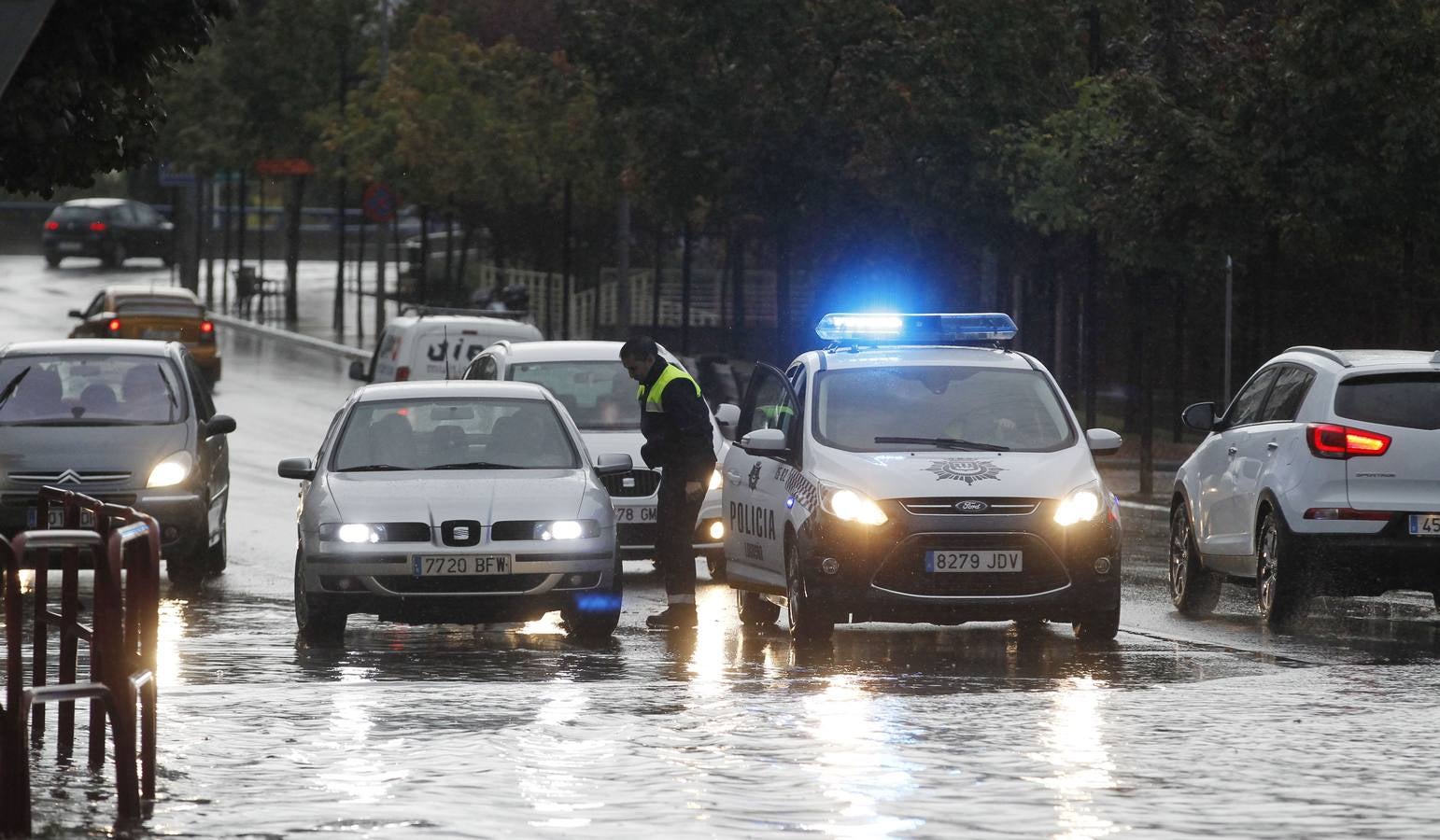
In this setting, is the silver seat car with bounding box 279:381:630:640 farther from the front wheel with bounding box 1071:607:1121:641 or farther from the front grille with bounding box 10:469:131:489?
the front grille with bounding box 10:469:131:489

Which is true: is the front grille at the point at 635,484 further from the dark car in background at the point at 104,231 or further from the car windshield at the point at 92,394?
the dark car in background at the point at 104,231

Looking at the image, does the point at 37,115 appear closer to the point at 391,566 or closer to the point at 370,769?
the point at 391,566

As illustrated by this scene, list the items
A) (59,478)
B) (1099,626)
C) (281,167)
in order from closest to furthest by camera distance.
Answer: (1099,626), (59,478), (281,167)

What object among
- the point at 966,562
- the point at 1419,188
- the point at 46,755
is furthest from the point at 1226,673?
the point at 1419,188

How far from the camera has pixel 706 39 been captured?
38.9 metres

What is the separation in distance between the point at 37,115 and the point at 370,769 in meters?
4.21

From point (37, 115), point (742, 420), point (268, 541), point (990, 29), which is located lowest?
point (268, 541)

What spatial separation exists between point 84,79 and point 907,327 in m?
5.06

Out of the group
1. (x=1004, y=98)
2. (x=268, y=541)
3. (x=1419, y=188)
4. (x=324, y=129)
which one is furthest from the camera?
(x=324, y=129)

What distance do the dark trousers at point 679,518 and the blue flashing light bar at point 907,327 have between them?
1239 mm

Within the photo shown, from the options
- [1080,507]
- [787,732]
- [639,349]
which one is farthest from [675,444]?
[787,732]

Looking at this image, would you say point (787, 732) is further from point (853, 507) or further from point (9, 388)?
point (9, 388)

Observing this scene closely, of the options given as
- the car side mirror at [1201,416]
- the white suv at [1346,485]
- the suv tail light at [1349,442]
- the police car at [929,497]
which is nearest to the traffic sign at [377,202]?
the car side mirror at [1201,416]

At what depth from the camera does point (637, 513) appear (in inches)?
709
